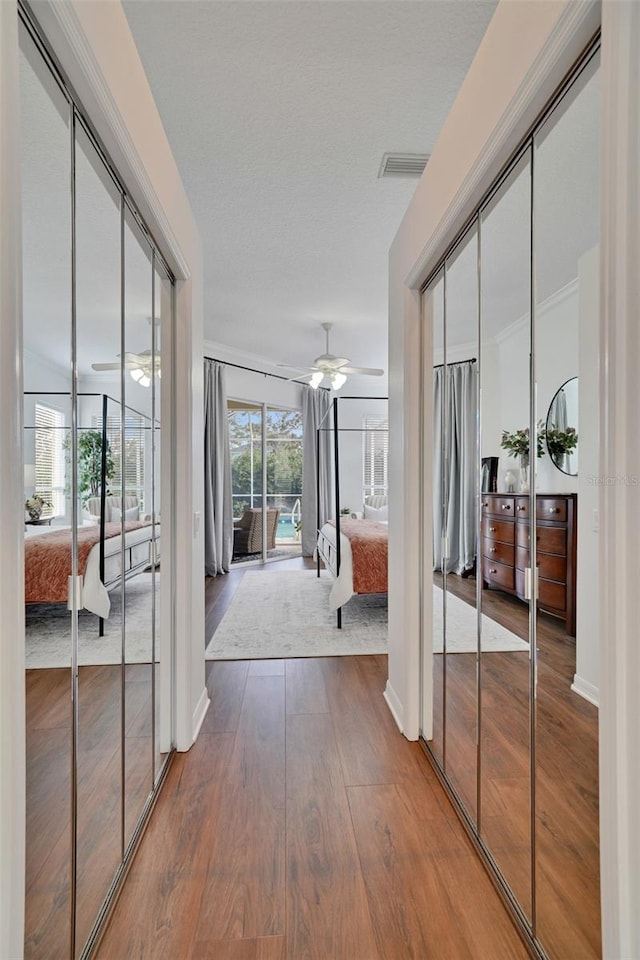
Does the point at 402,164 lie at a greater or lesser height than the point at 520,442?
greater

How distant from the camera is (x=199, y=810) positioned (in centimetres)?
168

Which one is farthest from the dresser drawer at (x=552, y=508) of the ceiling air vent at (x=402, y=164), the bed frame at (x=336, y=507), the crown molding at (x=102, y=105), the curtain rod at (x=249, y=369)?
the curtain rod at (x=249, y=369)

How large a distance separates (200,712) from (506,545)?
1.72 meters

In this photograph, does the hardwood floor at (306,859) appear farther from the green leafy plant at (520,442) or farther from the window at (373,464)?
the window at (373,464)

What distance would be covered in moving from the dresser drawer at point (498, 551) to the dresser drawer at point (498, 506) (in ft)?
0.30

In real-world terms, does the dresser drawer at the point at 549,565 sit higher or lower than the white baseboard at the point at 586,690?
higher

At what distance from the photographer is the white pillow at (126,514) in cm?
143

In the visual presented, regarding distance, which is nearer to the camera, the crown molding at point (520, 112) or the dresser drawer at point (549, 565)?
the crown molding at point (520, 112)

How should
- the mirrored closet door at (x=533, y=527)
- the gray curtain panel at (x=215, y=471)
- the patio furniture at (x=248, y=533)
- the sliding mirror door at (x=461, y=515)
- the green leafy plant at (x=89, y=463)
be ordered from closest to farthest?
the mirrored closet door at (x=533, y=527)
the green leafy plant at (x=89, y=463)
the sliding mirror door at (x=461, y=515)
the gray curtain panel at (x=215, y=471)
the patio furniture at (x=248, y=533)

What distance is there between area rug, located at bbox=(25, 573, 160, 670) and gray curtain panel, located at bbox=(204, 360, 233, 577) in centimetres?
412

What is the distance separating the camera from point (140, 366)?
1671 mm

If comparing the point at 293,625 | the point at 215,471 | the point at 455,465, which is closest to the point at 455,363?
the point at 455,465

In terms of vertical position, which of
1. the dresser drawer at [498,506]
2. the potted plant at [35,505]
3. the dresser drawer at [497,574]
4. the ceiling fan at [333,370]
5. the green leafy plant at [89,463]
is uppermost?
the ceiling fan at [333,370]

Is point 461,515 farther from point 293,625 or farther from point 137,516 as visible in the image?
point 293,625
